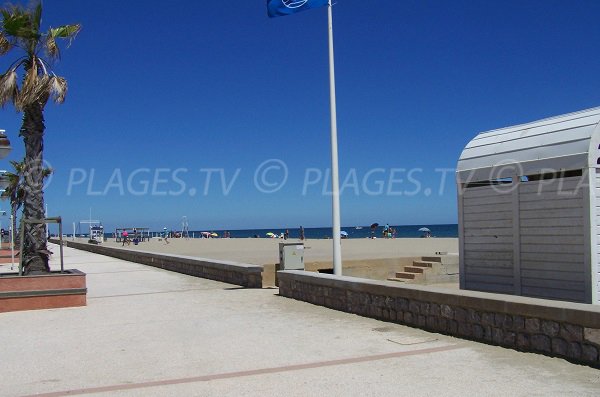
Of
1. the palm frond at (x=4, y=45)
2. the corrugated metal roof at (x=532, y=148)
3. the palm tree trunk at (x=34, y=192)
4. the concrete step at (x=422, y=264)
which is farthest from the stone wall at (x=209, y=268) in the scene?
the palm frond at (x=4, y=45)

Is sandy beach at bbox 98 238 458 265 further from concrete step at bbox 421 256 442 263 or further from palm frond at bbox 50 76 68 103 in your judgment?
palm frond at bbox 50 76 68 103

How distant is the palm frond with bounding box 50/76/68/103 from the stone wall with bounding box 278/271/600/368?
6.83m

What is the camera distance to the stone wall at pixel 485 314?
580 cm

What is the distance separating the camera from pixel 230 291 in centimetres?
1359

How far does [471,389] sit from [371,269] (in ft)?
37.2

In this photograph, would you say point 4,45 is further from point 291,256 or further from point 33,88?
point 291,256

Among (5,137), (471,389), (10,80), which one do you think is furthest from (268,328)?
(5,137)

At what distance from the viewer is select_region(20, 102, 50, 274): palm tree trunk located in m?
12.2

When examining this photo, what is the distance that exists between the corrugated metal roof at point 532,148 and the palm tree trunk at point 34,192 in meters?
8.43

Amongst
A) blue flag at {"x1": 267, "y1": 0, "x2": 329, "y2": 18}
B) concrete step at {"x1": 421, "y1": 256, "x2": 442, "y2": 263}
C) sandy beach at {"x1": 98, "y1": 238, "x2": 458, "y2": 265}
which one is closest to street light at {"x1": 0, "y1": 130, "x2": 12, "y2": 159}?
blue flag at {"x1": 267, "y1": 0, "x2": 329, "y2": 18}

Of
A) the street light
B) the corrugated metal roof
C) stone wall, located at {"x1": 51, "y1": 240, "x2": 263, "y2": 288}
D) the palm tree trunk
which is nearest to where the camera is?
the corrugated metal roof

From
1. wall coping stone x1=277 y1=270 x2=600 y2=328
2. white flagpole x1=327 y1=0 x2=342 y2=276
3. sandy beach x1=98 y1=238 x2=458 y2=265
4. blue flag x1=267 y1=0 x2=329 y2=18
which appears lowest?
sandy beach x1=98 y1=238 x2=458 y2=265

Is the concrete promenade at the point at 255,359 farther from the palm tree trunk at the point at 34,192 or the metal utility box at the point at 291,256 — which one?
the metal utility box at the point at 291,256

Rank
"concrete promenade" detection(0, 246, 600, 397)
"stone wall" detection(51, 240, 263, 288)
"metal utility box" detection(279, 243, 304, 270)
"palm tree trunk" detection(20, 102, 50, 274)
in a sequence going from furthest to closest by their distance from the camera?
"stone wall" detection(51, 240, 263, 288) < "metal utility box" detection(279, 243, 304, 270) < "palm tree trunk" detection(20, 102, 50, 274) < "concrete promenade" detection(0, 246, 600, 397)
